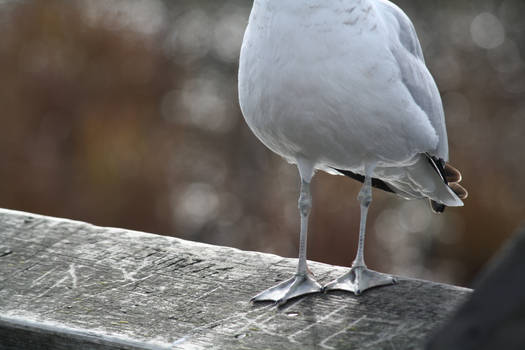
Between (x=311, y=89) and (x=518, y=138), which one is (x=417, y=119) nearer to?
(x=311, y=89)

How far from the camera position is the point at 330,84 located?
2219 millimetres

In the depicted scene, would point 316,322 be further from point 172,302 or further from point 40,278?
point 40,278

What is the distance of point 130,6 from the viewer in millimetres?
8641

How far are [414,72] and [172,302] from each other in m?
1.07

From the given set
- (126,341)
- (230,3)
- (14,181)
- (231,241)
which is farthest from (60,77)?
(126,341)

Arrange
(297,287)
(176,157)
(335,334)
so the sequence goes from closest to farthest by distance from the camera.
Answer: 1. (335,334)
2. (297,287)
3. (176,157)

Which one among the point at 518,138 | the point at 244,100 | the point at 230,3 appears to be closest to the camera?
the point at 244,100

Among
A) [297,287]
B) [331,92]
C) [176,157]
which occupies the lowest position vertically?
[176,157]

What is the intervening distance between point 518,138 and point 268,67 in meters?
6.80

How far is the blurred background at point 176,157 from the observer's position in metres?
7.11

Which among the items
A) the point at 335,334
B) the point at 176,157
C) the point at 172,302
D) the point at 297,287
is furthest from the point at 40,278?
the point at 176,157

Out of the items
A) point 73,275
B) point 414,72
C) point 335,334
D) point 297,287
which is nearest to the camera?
point 335,334

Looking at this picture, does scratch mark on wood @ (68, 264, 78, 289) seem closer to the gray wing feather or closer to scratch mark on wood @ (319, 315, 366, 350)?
scratch mark on wood @ (319, 315, 366, 350)

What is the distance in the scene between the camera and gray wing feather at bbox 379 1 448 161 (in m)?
2.52
